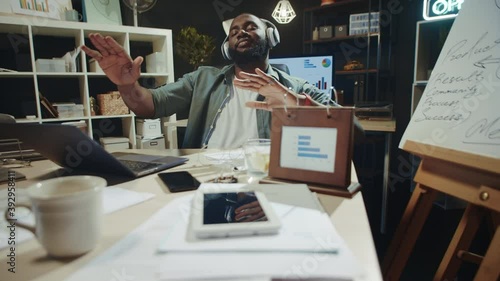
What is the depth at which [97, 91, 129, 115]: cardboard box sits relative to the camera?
2879mm

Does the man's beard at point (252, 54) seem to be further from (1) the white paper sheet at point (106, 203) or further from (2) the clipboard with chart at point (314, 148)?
(1) the white paper sheet at point (106, 203)

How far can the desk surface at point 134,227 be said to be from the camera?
1.34 feet

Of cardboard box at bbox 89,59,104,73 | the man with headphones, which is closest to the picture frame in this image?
cardboard box at bbox 89,59,104,73

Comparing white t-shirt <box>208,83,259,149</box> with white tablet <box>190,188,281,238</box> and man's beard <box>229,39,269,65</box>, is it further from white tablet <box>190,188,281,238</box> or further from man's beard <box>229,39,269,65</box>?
white tablet <box>190,188,281,238</box>

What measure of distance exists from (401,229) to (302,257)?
0.80 meters

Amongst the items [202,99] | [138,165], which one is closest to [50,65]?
[202,99]

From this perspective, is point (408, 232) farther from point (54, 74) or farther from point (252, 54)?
point (54, 74)

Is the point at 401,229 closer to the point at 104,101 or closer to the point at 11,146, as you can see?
the point at 11,146

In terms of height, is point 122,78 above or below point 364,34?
below

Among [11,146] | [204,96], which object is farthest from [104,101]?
[11,146]

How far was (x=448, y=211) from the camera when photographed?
2.50 metres

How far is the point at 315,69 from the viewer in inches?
114

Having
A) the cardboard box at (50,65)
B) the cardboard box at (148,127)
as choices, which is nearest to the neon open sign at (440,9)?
the cardboard box at (148,127)

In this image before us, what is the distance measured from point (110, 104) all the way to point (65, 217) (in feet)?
9.05
